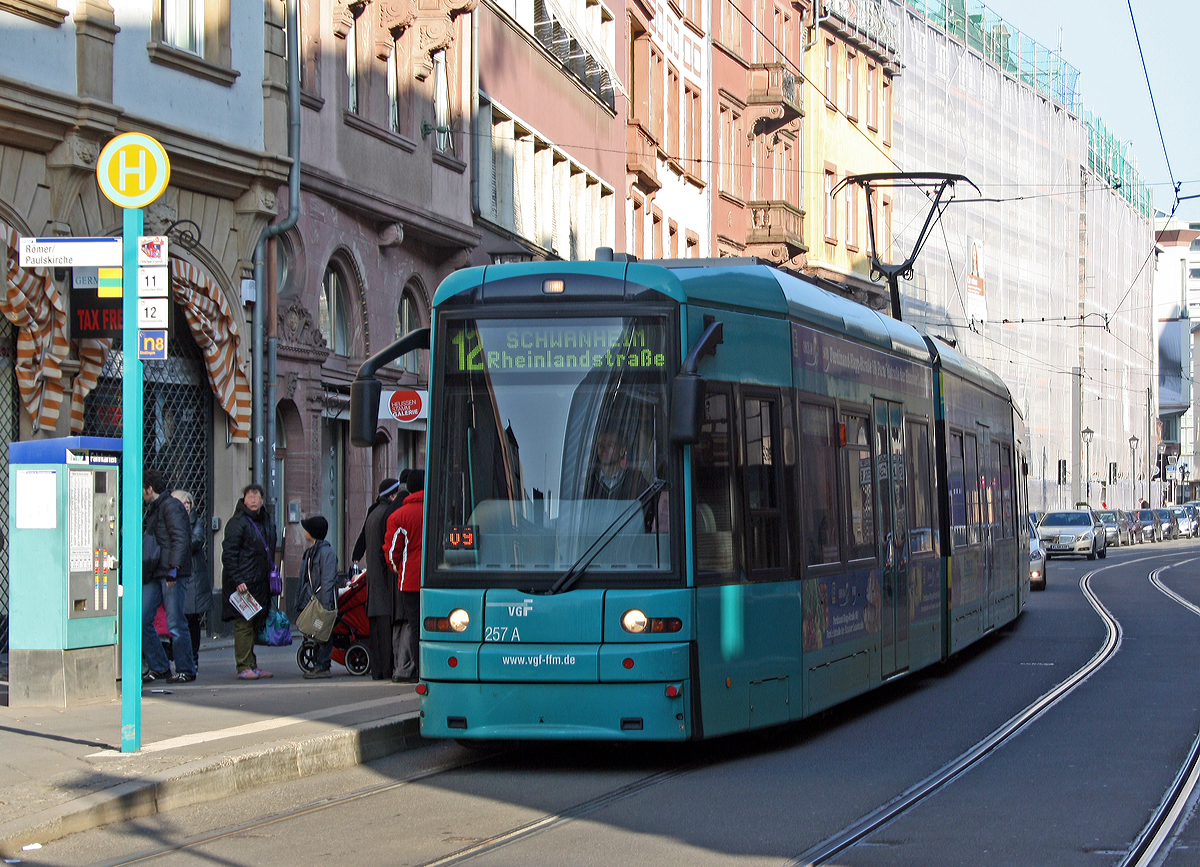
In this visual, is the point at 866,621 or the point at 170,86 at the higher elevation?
the point at 170,86

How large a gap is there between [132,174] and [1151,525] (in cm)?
6760

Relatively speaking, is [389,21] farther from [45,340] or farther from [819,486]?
[819,486]

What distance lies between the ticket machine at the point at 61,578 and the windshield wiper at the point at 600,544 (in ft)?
12.9

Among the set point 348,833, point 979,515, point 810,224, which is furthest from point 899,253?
point 348,833

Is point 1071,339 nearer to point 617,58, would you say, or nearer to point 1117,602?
point 617,58

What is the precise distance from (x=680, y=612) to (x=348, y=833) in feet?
8.28

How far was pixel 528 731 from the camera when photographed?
992cm

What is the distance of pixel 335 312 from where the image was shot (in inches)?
905

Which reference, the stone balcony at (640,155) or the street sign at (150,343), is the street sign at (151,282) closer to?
the street sign at (150,343)

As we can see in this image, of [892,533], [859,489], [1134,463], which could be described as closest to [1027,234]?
[1134,463]

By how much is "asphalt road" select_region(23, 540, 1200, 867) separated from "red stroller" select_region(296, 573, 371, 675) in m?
3.14

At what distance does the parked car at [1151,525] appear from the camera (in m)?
70.9

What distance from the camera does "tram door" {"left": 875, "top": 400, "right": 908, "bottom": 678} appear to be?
1355 centimetres

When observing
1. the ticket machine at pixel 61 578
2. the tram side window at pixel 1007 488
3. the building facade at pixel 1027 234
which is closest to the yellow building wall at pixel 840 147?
the building facade at pixel 1027 234
